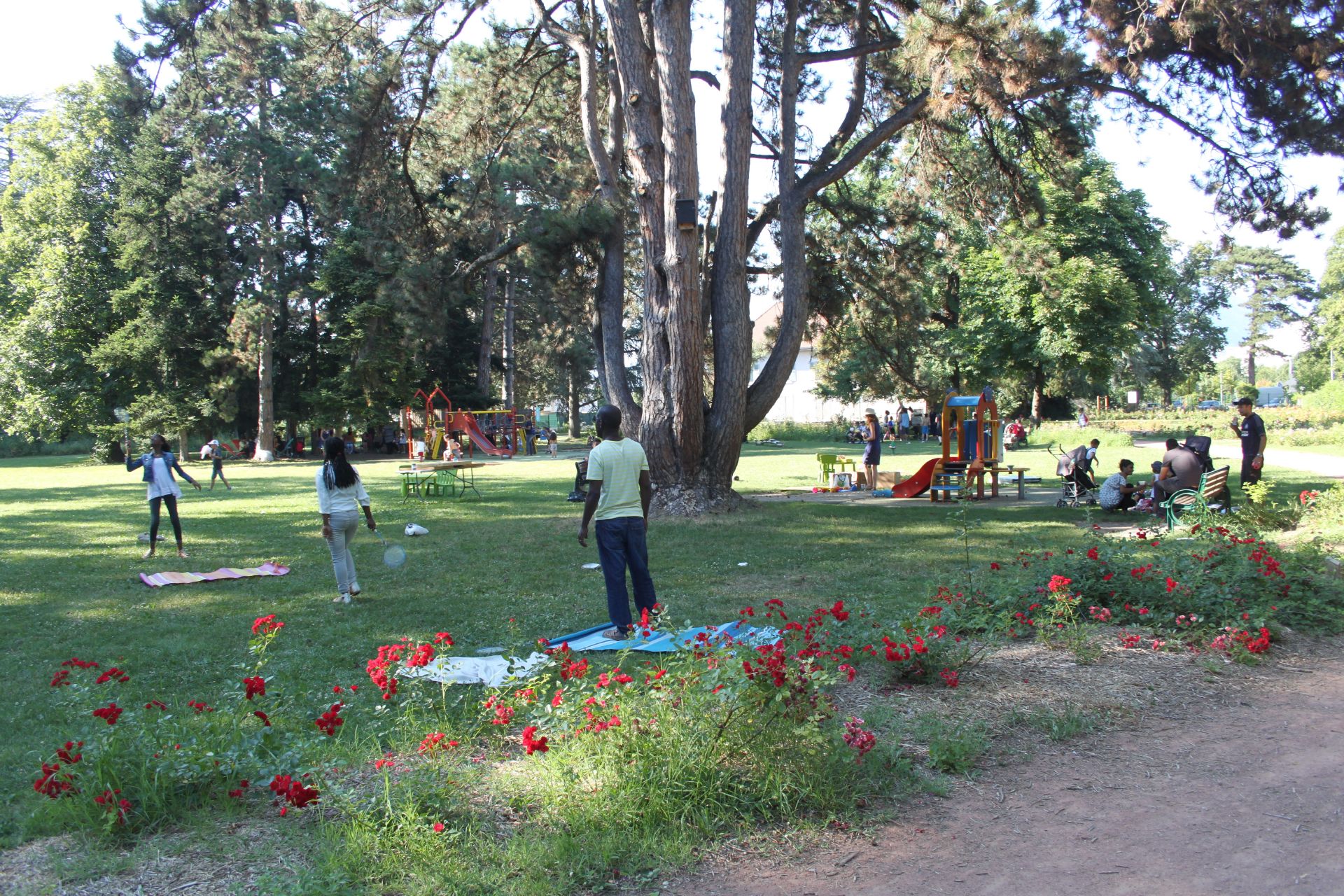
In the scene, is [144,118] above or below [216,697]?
above

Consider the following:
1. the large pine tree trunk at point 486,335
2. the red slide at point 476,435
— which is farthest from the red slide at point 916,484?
the large pine tree trunk at point 486,335

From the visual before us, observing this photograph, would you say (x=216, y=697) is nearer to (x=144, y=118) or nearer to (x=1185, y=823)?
(x=1185, y=823)

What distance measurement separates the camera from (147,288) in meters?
37.8

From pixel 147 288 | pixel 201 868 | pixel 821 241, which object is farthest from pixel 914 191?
pixel 147 288

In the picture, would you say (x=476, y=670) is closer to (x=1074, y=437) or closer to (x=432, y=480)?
(x=432, y=480)

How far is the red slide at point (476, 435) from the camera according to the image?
38906mm

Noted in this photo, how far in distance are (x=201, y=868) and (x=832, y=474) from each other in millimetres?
18104

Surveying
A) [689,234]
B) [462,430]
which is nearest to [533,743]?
[689,234]

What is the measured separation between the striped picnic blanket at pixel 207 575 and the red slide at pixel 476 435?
27935 mm

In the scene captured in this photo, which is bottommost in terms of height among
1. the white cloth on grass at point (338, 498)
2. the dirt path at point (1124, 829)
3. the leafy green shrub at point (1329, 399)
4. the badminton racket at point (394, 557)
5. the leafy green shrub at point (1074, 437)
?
the dirt path at point (1124, 829)

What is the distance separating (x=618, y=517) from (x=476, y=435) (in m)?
33.4

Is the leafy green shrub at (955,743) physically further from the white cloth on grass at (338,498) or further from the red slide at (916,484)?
the red slide at (916,484)

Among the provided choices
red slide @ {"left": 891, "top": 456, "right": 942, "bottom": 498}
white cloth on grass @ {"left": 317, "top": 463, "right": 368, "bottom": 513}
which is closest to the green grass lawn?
white cloth on grass @ {"left": 317, "top": 463, "right": 368, "bottom": 513}

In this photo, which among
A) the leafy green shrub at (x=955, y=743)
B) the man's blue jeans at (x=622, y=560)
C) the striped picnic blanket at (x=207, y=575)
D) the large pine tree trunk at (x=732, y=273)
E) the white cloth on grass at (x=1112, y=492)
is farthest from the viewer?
the large pine tree trunk at (x=732, y=273)
